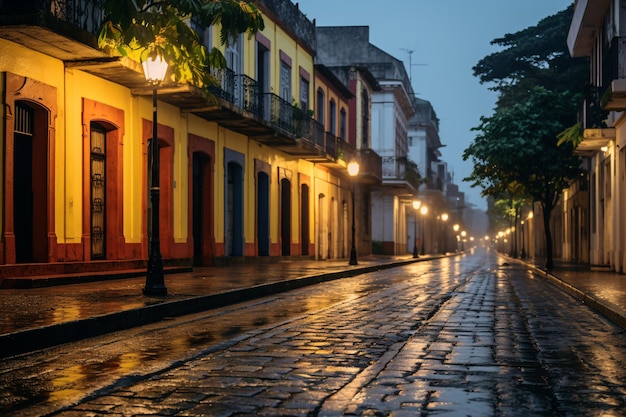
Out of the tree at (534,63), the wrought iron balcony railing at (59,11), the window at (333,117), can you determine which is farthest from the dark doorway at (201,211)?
the tree at (534,63)

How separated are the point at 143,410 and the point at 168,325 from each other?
485 centimetres

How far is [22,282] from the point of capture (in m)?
13.5

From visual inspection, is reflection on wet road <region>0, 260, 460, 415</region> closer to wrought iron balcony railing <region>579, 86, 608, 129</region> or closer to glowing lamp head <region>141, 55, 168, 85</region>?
glowing lamp head <region>141, 55, 168, 85</region>

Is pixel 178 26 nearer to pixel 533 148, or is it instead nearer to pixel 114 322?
pixel 114 322

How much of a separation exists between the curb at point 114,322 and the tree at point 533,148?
1686cm

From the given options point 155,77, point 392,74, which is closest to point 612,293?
point 155,77

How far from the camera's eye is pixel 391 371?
6.53 metres

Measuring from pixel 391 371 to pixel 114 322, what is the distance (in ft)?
12.7

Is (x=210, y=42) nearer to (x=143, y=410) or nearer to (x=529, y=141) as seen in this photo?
(x=529, y=141)

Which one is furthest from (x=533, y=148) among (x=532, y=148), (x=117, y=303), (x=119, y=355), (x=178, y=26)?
(x=119, y=355)

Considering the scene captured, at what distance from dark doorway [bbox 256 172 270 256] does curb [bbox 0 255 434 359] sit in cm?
1201

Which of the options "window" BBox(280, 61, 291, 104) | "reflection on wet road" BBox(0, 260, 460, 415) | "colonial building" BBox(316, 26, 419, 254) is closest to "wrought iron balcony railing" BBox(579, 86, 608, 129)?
"window" BBox(280, 61, 291, 104)

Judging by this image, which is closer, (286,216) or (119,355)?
(119,355)

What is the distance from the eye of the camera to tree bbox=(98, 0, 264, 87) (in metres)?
11.0
